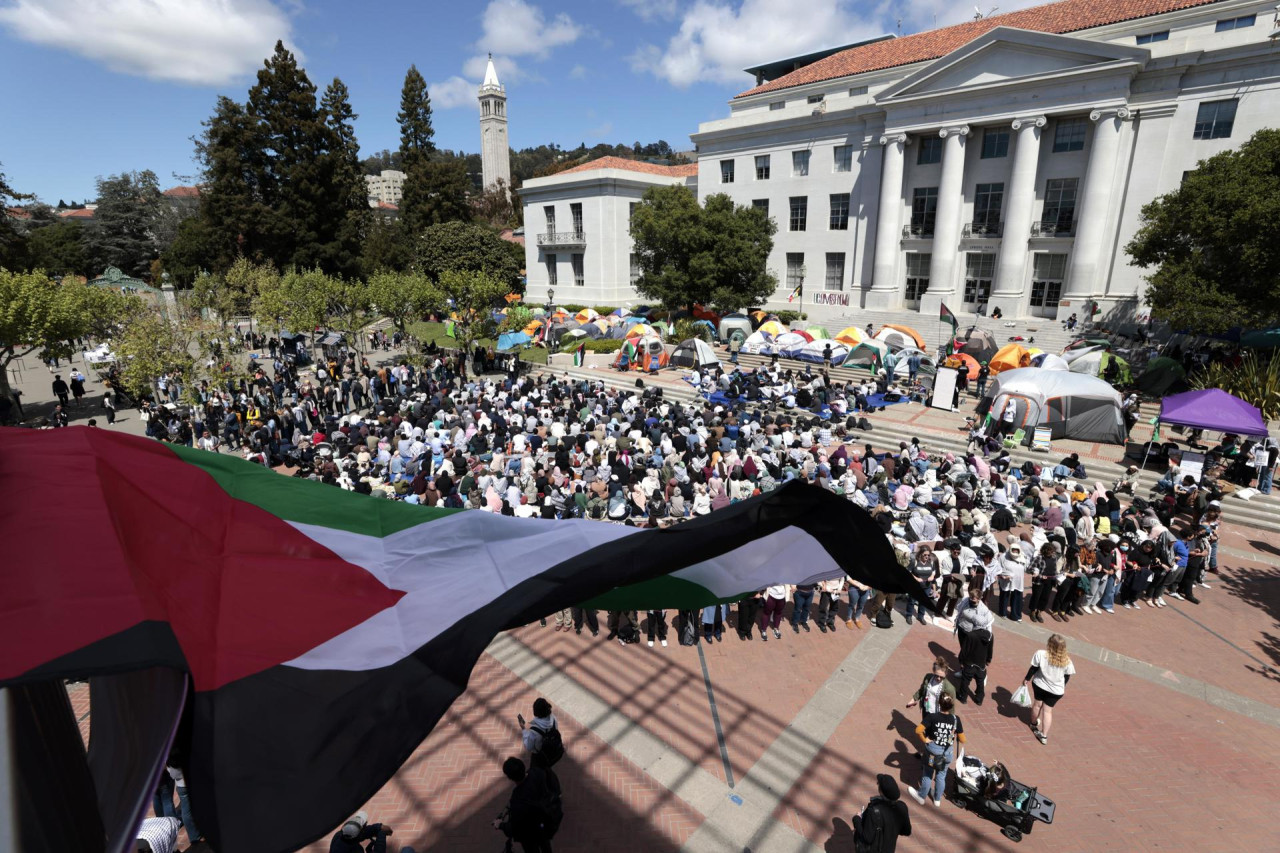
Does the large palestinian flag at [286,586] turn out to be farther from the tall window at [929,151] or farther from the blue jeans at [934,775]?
the tall window at [929,151]

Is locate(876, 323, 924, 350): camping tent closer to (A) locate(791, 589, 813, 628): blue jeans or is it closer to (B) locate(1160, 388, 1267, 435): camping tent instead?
(B) locate(1160, 388, 1267, 435): camping tent

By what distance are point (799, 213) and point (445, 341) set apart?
1082 inches

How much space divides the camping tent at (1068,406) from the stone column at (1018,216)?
735 inches

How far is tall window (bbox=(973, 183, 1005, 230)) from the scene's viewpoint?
123 ft

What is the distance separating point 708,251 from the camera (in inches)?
1548

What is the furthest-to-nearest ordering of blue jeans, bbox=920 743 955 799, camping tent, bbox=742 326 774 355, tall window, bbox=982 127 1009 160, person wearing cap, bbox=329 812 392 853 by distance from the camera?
1. tall window, bbox=982 127 1009 160
2. camping tent, bbox=742 326 774 355
3. blue jeans, bbox=920 743 955 799
4. person wearing cap, bbox=329 812 392 853

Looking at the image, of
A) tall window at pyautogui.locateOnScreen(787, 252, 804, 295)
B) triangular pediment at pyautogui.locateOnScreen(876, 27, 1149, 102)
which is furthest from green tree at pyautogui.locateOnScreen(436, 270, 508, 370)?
triangular pediment at pyautogui.locateOnScreen(876, 27, 1149, 102)

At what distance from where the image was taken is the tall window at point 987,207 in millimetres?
37625

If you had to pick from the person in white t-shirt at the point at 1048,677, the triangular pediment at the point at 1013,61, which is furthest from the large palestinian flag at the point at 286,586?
the triangular pediment at the point at 1013,61

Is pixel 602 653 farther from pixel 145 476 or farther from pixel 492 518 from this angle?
pixel 145 476

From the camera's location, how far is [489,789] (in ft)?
24.8

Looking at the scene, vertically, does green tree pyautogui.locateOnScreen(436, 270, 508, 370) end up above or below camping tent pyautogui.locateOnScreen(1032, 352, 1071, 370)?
above

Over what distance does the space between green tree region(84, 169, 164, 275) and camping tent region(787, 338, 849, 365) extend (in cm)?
7605

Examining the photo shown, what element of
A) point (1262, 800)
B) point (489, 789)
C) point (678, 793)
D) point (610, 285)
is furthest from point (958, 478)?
point (610, 285)
